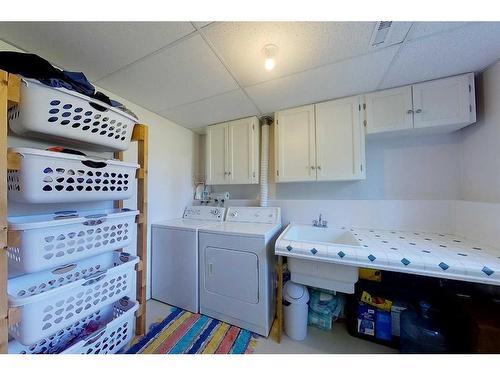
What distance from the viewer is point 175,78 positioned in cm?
144

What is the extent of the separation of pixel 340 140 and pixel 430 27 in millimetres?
869

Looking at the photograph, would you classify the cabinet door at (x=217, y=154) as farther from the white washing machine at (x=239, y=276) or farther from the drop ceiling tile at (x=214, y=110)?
the white washing machine at (x=239, y=276)

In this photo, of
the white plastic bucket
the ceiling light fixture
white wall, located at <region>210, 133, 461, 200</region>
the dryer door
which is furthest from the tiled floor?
the ceiling light fixture

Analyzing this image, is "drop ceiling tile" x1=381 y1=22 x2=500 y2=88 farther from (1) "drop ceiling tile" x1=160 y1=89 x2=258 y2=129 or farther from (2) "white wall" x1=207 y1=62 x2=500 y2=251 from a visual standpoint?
(1) "drop ceiling tile" x1=160 y1=89 x2=258 y2=129

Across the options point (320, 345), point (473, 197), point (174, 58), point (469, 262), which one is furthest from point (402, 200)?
point (174, 58)

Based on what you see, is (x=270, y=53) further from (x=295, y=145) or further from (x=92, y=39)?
(x=92, y=39)

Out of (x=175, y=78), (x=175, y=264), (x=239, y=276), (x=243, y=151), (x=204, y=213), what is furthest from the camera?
(x=204, y=213)

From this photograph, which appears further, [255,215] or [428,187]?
[255,215]

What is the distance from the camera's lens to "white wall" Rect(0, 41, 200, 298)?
1943 millimetres

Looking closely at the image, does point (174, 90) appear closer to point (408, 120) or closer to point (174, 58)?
point (174, 58)

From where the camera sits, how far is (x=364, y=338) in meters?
1.47

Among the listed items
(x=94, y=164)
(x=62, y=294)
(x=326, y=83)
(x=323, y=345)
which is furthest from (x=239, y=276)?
(x=326, y=83)

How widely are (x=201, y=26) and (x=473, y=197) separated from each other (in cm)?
233
